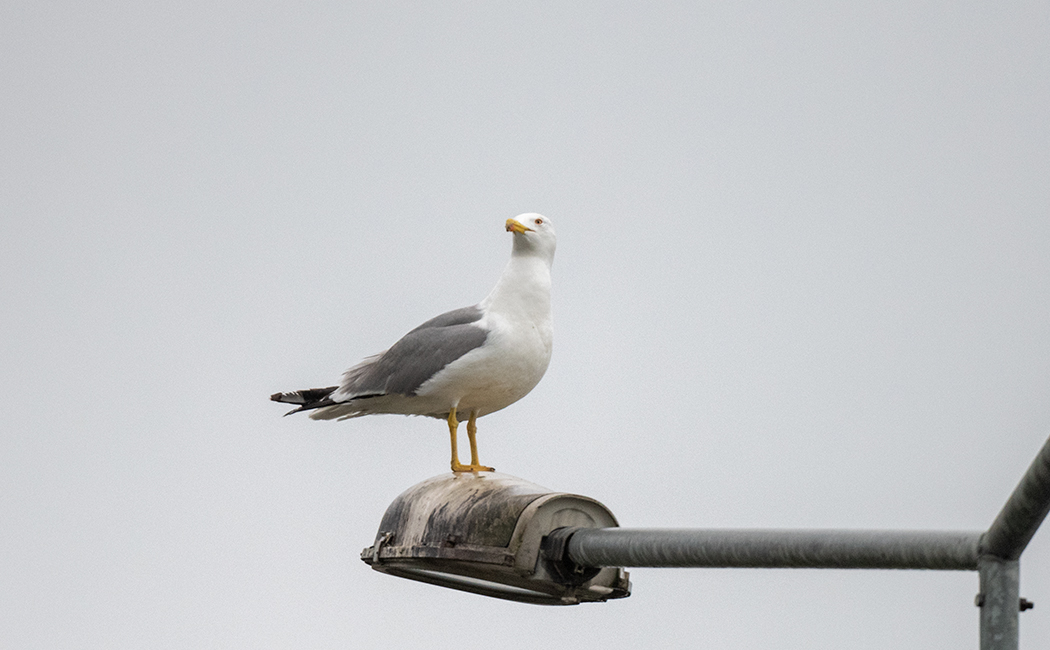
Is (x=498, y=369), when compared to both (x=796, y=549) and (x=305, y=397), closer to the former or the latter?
(x=305, y=397)

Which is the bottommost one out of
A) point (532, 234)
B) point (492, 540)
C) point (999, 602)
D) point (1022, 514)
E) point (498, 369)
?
point (492, 540)

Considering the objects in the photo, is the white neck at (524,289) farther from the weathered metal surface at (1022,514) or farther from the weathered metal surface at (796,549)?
the weathered metal surface at (1022,514)

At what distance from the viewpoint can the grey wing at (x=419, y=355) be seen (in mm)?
8969

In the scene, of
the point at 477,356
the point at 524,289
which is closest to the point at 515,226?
the point at 524,289

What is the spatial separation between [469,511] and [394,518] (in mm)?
577

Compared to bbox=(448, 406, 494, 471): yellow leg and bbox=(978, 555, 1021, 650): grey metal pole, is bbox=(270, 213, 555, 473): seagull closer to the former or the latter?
bbox=(448, 406, 494, 471): yellow leg

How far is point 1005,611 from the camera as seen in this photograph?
346 cm

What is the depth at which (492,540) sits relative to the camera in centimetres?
632

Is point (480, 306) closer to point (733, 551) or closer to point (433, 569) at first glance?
point (433, 569)

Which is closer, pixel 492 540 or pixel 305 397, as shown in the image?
pixel 492 540

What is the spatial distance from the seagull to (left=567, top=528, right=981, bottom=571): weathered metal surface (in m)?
3.57

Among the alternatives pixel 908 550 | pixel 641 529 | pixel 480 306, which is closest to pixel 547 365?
pixel 480 306

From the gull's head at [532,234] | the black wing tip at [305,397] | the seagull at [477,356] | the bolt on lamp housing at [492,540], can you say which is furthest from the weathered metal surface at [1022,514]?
the black wing tip at [305,397]

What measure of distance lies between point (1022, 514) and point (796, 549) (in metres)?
0.95
